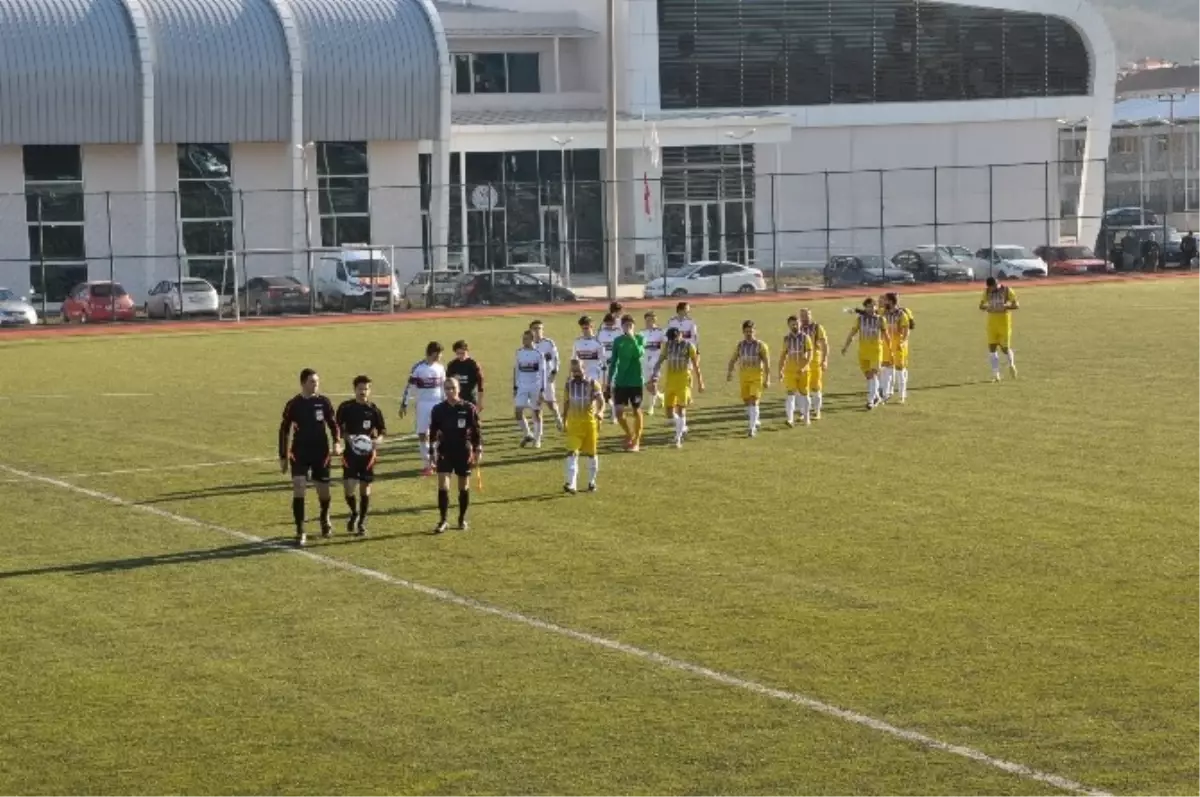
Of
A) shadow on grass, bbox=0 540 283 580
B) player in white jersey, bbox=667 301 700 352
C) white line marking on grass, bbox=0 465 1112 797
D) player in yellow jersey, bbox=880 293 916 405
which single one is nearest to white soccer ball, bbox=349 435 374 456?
white line marking on grass, bbox=0 465 1112 797

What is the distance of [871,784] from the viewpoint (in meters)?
14.1

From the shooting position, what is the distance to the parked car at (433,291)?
2532 inches

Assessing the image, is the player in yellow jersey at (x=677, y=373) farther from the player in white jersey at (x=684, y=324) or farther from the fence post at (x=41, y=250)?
the fence post at (x=41, y=250)

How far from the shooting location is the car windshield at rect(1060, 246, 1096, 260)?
74000 millimetres

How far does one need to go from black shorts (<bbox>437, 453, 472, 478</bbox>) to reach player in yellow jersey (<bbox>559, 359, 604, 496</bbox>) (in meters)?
2.83

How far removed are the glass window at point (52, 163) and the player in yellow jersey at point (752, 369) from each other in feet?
127

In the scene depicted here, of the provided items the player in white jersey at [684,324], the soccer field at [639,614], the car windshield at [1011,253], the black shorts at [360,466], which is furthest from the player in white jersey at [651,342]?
the car windshield at [1011,253]

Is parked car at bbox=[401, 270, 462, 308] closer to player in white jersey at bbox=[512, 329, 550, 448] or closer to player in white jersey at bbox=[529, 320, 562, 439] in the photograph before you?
player in white jersey at bbox=[529, 320, 562, 439]

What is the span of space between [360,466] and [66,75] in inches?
1718

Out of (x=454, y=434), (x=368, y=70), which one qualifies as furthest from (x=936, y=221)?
(x=454, y=434)

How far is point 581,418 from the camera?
87.5ft

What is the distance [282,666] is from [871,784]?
19.1 feet

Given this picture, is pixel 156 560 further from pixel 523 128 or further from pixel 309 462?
pixel 523 128

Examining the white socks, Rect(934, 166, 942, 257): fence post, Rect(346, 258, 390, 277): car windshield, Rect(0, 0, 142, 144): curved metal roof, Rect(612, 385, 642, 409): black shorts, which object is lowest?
the white socks
